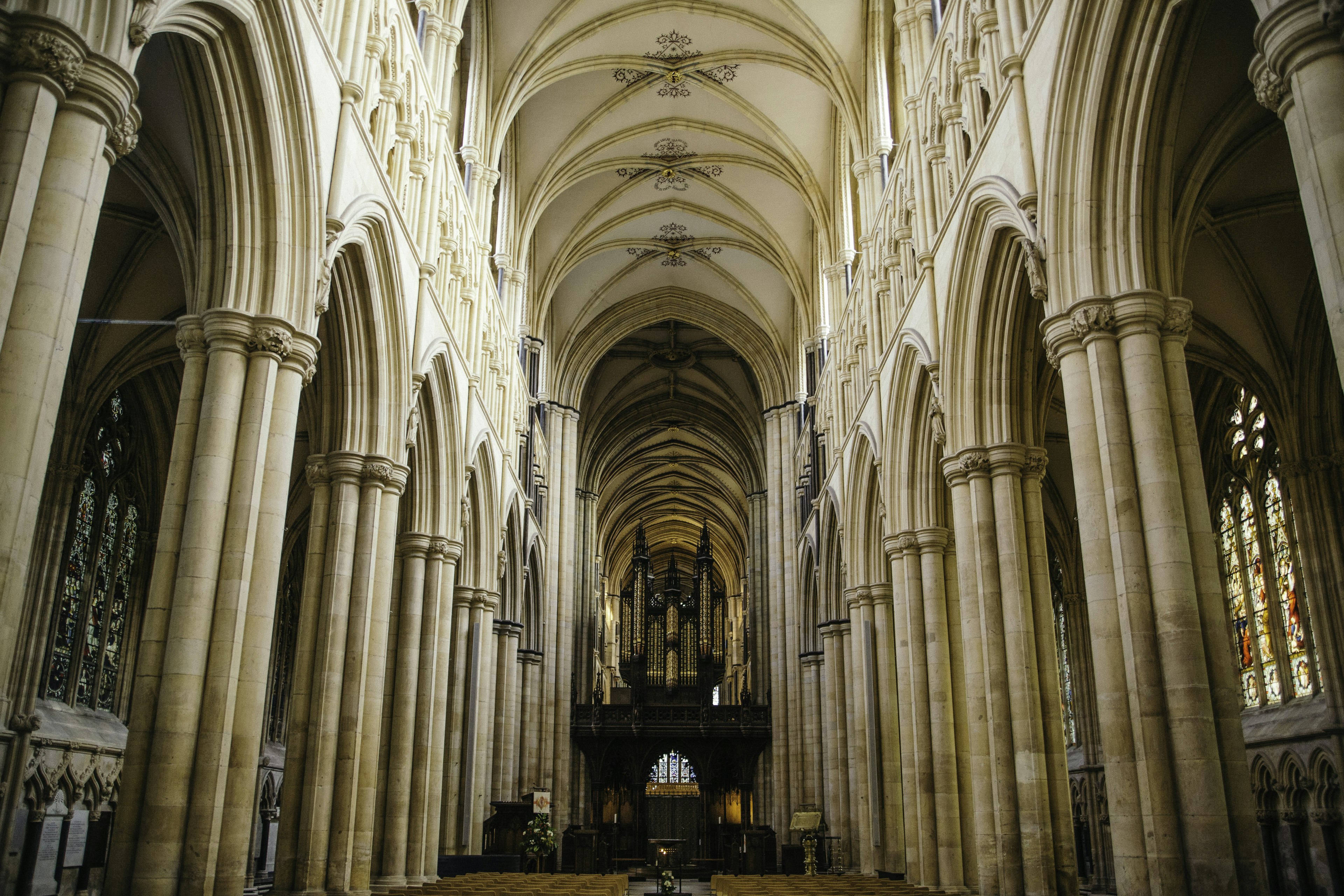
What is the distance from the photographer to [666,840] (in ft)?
103

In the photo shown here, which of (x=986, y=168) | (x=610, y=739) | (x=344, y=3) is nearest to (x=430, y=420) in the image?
(x=344, y=3)

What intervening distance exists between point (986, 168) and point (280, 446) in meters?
8.38

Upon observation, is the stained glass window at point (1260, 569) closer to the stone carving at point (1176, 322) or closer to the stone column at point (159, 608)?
the stone carving at point (1176, 322)

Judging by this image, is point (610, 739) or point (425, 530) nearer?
point (425, 530)

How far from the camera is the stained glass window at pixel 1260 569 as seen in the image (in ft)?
54.3

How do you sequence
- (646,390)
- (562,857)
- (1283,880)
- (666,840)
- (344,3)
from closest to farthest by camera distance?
1. (344,3)
2. (1283,880)
3. (562,857)
4. (666,840)
5. (646,390)

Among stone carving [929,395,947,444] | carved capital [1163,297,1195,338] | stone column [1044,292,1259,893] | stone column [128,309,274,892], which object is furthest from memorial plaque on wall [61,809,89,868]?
A: carved capital [1163,297,1195,338]

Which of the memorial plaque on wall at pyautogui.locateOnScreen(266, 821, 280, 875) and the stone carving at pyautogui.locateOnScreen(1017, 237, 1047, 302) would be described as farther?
the memorial plaque on wall at pyautogui.locateOnScreen(266, 821, 280, 875)

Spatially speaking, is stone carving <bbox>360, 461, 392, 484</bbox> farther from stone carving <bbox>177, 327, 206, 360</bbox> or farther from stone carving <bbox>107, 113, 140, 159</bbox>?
stone carving <bbox>107, 113, 140, 159</bbox>

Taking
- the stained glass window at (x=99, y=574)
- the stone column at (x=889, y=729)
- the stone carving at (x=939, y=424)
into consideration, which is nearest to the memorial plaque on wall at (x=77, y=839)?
the stained glass window at (x=99, y=574)

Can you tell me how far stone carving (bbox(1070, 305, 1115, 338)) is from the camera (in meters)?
9.45

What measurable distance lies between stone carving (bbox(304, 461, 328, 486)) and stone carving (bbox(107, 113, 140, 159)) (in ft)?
21.3

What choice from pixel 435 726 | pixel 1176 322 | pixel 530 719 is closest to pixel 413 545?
pixel 435 726

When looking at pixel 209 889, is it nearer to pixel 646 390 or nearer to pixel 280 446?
pixel 280 446
